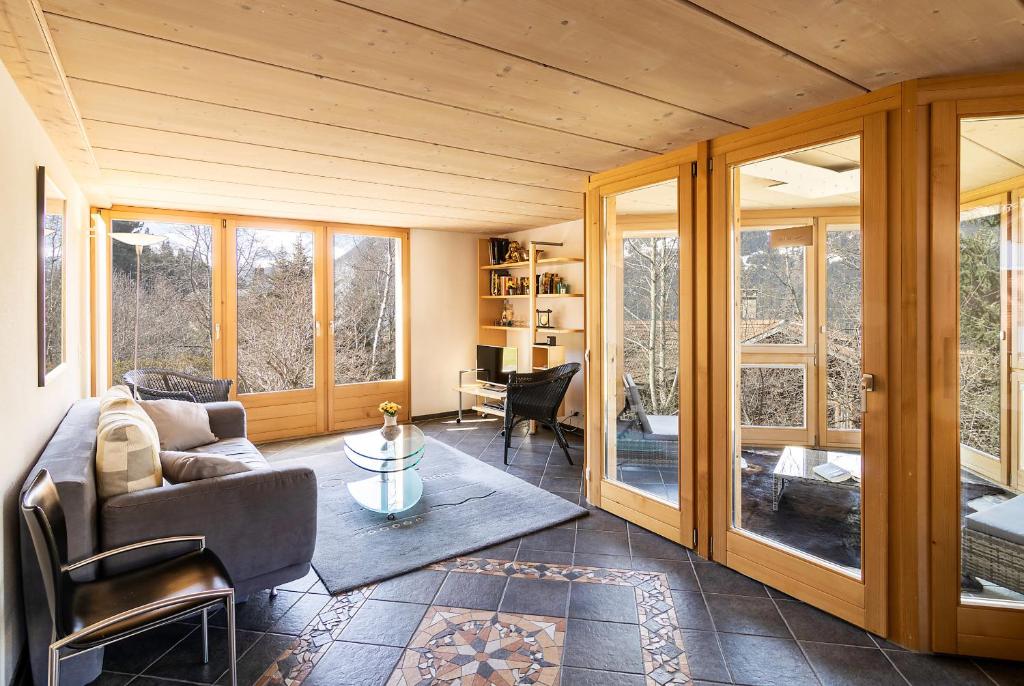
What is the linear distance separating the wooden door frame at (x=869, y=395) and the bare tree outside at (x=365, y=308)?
4226 mm

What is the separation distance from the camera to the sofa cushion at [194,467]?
2.23 metres

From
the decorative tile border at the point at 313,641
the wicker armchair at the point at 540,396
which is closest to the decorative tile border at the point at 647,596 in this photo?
the decorative tile border at the point at 313,641

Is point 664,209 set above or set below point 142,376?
above

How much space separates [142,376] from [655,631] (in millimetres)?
4219

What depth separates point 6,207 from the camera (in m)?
1.84

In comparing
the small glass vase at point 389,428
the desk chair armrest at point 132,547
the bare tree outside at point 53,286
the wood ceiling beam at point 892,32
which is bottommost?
the desk chair armrest at point 132,547

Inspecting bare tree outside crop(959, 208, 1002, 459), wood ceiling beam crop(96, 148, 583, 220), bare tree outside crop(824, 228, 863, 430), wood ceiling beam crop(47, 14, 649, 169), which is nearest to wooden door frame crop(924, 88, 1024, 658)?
bare tree outside crop(959, 208, 1002, 459)

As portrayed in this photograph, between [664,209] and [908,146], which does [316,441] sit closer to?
[664,209]

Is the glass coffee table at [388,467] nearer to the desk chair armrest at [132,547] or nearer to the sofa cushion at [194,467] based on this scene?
the sofa cushion at [194,467]

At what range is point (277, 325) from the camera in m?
5.45

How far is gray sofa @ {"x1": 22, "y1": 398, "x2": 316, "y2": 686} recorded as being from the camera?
1810 millimetres

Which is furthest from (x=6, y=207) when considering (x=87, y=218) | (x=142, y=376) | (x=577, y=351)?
(x=577, y=351)

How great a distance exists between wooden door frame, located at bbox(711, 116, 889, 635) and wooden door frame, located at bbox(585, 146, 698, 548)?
0.15 m

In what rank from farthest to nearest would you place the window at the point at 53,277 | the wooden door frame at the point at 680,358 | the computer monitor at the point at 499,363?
the computer monitor at the point at 499,363, the wooden door frame at the point at 680,358, the window at the point at 53,277
